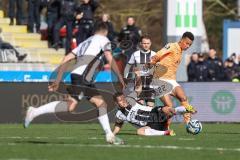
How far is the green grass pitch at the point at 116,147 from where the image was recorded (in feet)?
48.5

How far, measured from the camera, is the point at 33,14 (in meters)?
32.1

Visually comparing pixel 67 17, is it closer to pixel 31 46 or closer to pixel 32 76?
pixel 31 46

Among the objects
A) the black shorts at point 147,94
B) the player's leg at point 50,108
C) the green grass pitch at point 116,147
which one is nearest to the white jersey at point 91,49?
the player's leg at point 50,108

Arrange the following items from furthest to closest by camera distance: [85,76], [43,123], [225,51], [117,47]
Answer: [225,51] < [117,47] < [43,123] < [85,76]

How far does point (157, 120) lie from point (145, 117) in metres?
0.24

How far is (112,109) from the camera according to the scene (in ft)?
89.2

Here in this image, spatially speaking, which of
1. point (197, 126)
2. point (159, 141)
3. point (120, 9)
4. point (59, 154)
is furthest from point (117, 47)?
point (120, 9)

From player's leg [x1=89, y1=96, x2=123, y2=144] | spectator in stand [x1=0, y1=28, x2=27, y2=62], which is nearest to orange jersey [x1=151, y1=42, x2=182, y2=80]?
player's leg [x1=89, y1=96, x2=123, y2=144]

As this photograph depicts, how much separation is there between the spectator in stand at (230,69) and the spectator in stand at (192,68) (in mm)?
1180

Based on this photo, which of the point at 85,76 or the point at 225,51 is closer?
the point at 85,76

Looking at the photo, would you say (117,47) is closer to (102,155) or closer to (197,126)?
(197,126)

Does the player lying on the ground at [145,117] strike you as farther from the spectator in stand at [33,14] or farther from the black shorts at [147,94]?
the spectator in stand at [33,14]

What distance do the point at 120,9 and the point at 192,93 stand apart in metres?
28.7

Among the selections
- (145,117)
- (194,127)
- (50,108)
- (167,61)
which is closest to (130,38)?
(167,61)
